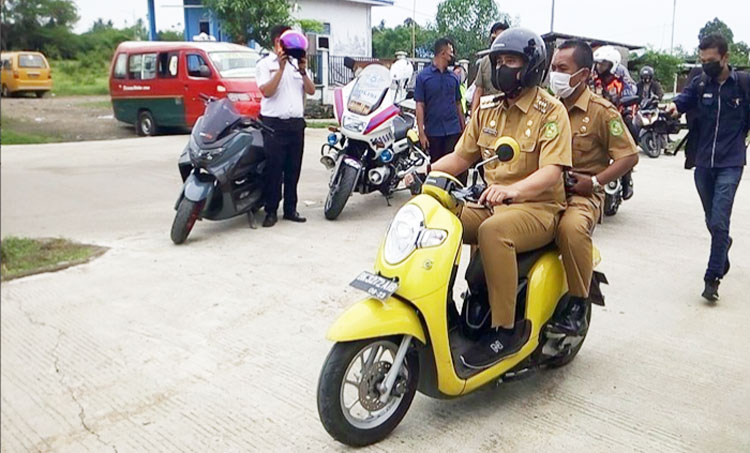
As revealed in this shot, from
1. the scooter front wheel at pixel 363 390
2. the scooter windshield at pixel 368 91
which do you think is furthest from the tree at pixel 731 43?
the scooter windshield at pixel 368 91

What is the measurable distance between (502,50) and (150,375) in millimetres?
2018

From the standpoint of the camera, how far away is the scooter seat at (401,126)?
637 cm

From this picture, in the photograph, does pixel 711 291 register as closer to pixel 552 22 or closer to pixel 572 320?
pixel 572 320

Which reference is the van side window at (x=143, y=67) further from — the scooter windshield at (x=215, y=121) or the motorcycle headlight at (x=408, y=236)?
the scooter windshield at (x=215, y=121)

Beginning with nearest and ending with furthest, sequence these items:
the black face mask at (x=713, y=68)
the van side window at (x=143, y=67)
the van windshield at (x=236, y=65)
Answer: the van side window at (x=143, y=67) → the black face mask at (x=713, y=68) → the van windshield at (x=236, y=65)

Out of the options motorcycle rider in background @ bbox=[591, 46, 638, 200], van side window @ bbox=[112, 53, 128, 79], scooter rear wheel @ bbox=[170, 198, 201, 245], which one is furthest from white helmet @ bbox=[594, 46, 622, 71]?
van side window @ bbox=[112, 53, 128, 79]

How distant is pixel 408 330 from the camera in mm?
2291

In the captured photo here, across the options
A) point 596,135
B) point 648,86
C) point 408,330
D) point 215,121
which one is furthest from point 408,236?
point 648,86

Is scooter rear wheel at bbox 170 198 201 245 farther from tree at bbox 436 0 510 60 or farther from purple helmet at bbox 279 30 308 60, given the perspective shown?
tree at bbox 436 0 510 60

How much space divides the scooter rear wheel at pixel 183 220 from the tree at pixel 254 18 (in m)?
1.30

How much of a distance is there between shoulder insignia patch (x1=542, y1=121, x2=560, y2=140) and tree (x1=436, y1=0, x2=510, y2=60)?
0.41 metres

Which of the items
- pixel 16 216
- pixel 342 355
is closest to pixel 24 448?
pixel 342 355

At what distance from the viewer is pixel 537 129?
258 centimetres

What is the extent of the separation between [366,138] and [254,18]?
2.26 meters
